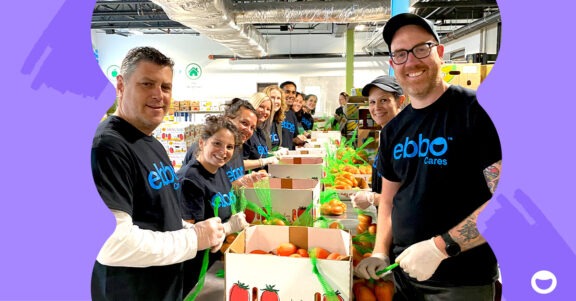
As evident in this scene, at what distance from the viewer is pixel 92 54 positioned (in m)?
0.66

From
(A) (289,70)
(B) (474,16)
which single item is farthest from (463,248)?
(A) (289,70)

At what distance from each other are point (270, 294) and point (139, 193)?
0.52m

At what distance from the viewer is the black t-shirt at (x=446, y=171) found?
3.71 ft

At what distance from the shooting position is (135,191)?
1259 millimetres

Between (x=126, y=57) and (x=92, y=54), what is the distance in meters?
0.65

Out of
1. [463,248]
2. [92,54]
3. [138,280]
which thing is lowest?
[138,280]

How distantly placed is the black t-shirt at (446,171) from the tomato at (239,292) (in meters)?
0.54

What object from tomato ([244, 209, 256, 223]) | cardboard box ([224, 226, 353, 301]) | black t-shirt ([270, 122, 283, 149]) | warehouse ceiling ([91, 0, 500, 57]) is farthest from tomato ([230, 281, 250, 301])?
warehouse ceiling ([91, 0, 500, 57])

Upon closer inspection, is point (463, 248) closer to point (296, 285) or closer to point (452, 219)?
point (452, 219)

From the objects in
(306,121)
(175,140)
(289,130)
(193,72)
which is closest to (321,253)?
(289,130)

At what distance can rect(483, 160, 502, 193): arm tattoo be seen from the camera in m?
1.02

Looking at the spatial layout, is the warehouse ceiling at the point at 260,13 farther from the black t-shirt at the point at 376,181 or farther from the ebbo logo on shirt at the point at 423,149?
the ebbo logo on shirt at the point at 423,149

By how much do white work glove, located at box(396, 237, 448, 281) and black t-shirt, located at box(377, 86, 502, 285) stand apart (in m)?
0.08

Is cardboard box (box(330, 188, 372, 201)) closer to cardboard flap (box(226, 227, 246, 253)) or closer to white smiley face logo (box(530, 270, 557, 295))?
cardboard flap (box(226, 227, 246, 253))
